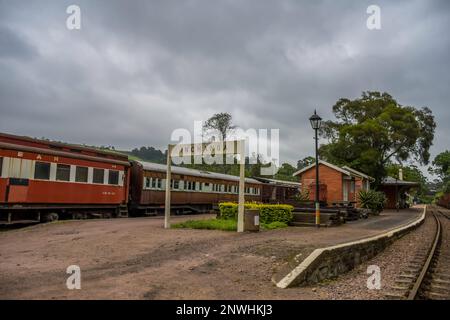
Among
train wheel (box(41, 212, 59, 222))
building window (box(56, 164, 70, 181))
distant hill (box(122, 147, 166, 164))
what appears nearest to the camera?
building window (box(56, 164, 70, 181))

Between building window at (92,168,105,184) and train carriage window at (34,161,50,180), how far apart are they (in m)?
2.57

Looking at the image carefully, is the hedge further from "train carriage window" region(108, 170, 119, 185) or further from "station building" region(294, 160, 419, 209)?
"station building" region(294, 160, 419, 209)

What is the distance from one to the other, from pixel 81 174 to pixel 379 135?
3000 cm

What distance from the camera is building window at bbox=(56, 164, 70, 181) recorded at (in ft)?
53.1

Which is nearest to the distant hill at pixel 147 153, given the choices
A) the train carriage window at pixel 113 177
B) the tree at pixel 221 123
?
→ the tree at pixel 221 123

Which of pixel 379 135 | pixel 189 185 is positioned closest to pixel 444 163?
pixel 379 135

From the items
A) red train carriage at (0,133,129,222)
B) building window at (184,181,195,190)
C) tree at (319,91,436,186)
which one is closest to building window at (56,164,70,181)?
red train carriage at (0,133,129,222)

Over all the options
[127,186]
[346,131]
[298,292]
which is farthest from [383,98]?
[298,292]

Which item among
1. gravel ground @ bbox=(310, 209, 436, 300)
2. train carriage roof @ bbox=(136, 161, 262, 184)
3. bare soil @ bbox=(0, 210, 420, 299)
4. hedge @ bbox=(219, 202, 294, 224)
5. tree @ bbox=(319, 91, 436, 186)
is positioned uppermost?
tree @ bbox=(319, 91, 436, 186)

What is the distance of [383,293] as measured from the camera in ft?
21.1

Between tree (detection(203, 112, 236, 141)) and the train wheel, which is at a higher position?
tree (detection(203, 112, 236, 141))

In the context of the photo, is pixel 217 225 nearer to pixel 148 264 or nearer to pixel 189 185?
pixel 148 264

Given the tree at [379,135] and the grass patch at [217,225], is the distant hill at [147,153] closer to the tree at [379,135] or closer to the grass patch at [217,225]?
the tree at [379,135]

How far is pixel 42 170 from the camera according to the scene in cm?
1548
